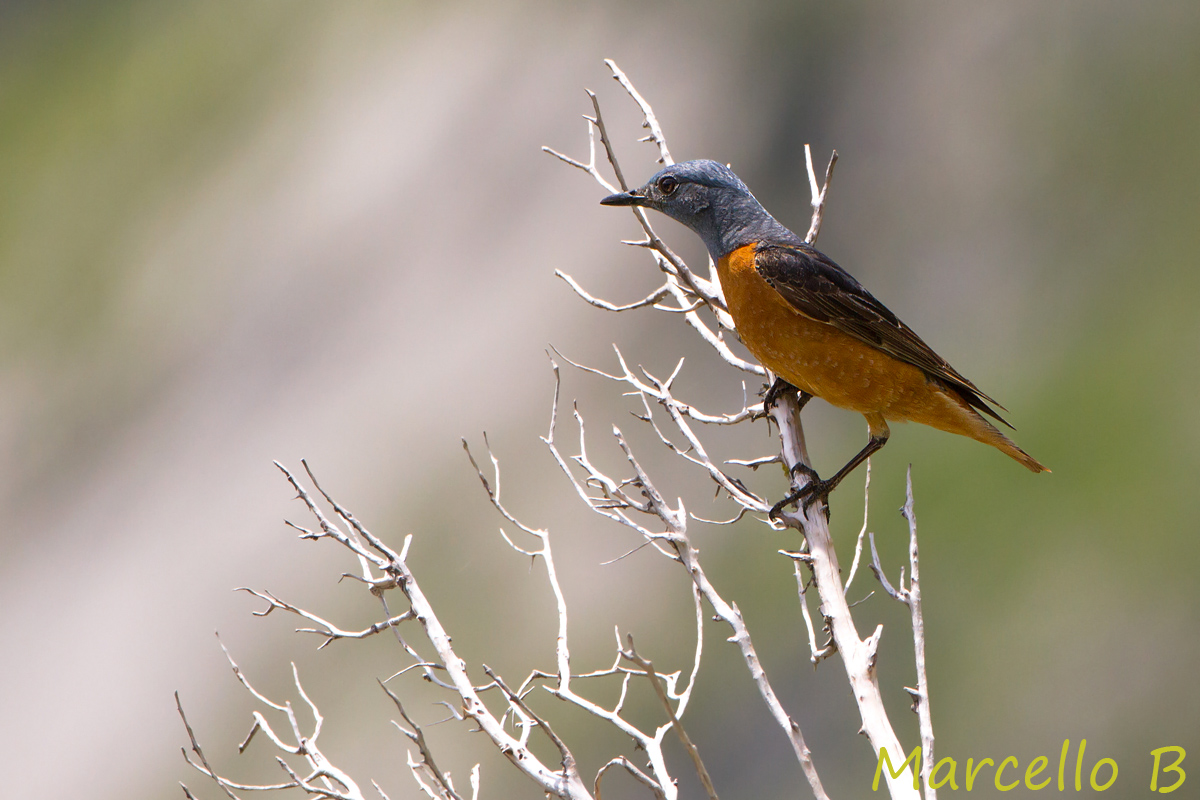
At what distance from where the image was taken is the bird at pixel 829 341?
4605 millimetres

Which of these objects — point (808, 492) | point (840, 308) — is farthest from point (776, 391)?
point (808, 492)

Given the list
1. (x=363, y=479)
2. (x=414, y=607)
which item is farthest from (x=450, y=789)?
(x=363, y=479)

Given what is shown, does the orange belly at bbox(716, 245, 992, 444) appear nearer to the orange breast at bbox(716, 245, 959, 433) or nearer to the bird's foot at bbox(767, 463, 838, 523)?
the orange breast at bbox(716, 245, 959, 433)

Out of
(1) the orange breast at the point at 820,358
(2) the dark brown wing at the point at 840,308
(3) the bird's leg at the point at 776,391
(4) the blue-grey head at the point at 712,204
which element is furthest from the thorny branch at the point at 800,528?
(4) the blue-grey head at the point at 712,204

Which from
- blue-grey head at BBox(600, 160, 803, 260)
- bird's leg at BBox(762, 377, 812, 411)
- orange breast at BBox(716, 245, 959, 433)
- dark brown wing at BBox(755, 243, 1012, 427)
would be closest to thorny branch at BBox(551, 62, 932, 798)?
bird's leg at BBox(762, 377, 812, 411)

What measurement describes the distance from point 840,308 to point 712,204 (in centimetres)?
92

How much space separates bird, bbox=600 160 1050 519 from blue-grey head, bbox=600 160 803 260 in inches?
0.4

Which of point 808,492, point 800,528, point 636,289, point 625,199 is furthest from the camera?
point 636,289

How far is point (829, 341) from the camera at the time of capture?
469 centimetres

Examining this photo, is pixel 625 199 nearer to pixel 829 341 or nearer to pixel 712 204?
pixel 712 204

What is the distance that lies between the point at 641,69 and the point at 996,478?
1077cm

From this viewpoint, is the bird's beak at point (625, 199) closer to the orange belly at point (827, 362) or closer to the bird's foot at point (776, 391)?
the orange belly at point (827, 362)

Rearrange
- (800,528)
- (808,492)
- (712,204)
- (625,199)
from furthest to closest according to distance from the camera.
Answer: (712,204) → (625,199) → (808,492) → (800,528)

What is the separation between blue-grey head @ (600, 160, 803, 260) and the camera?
5.07 meters
